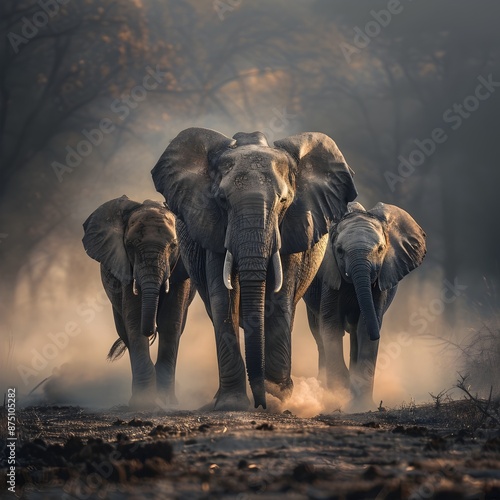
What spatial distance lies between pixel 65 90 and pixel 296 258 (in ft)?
42.3

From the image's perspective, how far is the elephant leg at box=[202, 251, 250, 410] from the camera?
10.5m

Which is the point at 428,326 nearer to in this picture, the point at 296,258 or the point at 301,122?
the point at 301,122

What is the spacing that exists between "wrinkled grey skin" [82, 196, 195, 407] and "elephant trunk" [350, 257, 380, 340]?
2333 millimetres

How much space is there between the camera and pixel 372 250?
42.9ft

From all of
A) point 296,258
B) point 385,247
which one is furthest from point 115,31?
point 296,258

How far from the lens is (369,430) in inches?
300

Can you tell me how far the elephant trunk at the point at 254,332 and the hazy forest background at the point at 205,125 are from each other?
24.7 ft

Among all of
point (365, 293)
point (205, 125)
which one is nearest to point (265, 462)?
point (365, 293)

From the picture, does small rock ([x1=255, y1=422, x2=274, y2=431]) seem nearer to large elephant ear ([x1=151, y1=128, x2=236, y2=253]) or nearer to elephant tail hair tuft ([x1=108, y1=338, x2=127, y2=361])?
large elephant ear ([x1=151, y1=128, x2=236, y2=253])

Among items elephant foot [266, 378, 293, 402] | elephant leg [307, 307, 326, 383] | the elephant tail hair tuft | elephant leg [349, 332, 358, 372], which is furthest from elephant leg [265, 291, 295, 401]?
the elephant tail hair tuft

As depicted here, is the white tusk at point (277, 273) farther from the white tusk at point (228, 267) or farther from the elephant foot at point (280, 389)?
the elephant foot at point (280, 389)

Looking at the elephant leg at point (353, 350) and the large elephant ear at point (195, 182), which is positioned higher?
the large elephant ear at point (195, 182)

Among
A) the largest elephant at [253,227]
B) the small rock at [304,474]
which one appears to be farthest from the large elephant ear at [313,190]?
the small rock at [304,474]

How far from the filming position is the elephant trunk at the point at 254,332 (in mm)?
9664
